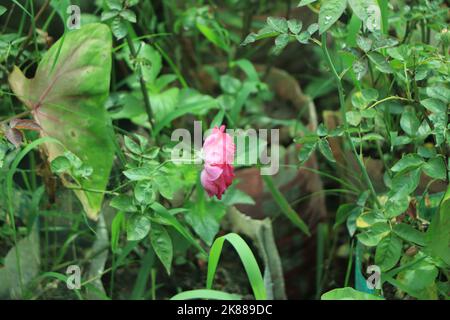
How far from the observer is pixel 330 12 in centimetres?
101

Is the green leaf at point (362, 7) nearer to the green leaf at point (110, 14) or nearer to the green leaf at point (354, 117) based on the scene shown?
the green leaf at point (354, 117)

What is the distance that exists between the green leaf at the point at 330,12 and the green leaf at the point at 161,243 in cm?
38

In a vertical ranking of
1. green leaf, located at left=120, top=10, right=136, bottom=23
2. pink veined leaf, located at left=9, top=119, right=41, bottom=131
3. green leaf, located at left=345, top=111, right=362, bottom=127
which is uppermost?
green leaf, located at left=120, top=10, right=136, bottom=23

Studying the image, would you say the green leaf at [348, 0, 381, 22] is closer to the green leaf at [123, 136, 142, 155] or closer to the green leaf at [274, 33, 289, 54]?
the green leaf at [274, 33, 289, 54]

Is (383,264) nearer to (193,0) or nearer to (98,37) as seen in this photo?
(98,37)

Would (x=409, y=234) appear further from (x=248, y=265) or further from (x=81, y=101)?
(x=81, y=101)

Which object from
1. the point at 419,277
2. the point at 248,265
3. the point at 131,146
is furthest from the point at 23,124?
the point at 419,277

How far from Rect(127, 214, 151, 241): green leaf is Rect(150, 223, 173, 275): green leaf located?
1.2 inches

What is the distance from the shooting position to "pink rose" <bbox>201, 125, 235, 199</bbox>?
1.17 meters

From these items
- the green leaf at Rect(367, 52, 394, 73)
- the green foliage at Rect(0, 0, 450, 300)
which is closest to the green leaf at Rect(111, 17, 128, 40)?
the green foliage at Rect(0, 0, 450, 300)

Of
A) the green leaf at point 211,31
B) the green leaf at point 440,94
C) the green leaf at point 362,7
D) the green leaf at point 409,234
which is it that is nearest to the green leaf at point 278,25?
the green leaf at point 362,7
